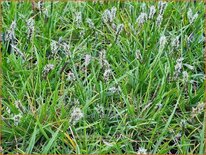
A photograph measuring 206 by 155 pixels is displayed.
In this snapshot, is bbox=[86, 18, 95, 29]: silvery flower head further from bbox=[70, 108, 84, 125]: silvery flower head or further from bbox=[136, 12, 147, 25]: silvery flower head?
bbox=[70, 108, 84, 125]: silvery flower head

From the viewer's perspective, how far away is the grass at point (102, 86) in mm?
2301

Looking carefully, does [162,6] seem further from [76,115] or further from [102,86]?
[76,115]

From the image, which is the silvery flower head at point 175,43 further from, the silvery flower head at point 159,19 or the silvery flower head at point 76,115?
the silvery flower head at point 76,115

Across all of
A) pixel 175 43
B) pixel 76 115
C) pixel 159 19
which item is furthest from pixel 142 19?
pixel 76 115

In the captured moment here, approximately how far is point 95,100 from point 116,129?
0.70ft

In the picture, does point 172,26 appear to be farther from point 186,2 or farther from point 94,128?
point 94,128

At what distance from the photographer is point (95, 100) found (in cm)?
245

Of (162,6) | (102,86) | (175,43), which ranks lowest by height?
(102,86)

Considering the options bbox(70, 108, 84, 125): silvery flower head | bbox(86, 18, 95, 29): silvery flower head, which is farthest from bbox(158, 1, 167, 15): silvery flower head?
bbox(70, 108, 84, 125): silvery flower head

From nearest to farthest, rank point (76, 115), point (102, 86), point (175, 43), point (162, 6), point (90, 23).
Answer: point (76, 115) < point (102, 86) < point (175, 43) < point (162, 6) < point (90, 23)

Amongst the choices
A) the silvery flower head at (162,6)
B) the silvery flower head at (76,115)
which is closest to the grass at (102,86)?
the silvery flower head at (76,115)

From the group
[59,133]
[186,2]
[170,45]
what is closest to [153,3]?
[186,2]

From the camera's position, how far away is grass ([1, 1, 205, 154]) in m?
2.30

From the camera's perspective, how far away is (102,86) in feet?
8.33
